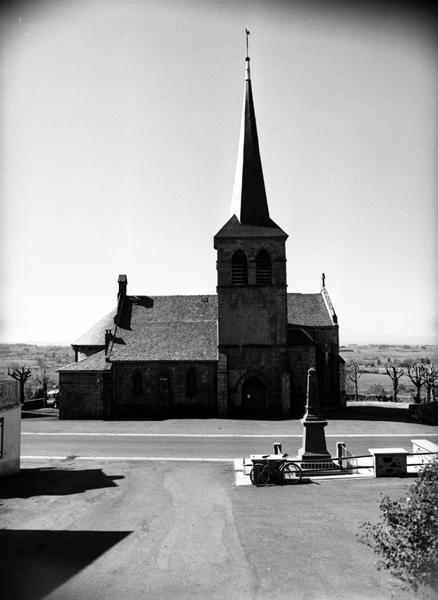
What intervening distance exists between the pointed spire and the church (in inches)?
2.9

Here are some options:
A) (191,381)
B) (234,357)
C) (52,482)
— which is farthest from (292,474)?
(191,381)

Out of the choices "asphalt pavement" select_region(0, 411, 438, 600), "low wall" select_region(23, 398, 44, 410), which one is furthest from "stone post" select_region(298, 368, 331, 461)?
"low wall" select_region(23, 398, 44, 410)

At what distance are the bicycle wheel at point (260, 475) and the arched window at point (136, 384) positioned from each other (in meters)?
19.8

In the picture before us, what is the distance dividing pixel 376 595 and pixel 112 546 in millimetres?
5333

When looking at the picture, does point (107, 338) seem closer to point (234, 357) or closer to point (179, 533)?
point (234, 357)

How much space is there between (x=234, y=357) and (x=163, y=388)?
551cm

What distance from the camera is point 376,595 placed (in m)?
7.72

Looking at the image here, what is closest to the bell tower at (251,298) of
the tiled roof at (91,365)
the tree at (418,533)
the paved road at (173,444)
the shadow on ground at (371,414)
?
the shadow on ground at (371,414)

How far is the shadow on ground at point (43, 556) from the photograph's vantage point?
8.09 metres

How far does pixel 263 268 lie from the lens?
33.9 metres

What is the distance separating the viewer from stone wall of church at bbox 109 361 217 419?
33.3 m

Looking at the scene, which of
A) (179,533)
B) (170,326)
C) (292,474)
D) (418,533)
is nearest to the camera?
(418,533)

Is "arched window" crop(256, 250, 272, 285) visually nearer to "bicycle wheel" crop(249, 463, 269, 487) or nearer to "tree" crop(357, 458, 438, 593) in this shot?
"bicycle wheel" crop(249, 463, 269, 487)

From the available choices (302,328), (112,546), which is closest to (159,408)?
(302,328)
